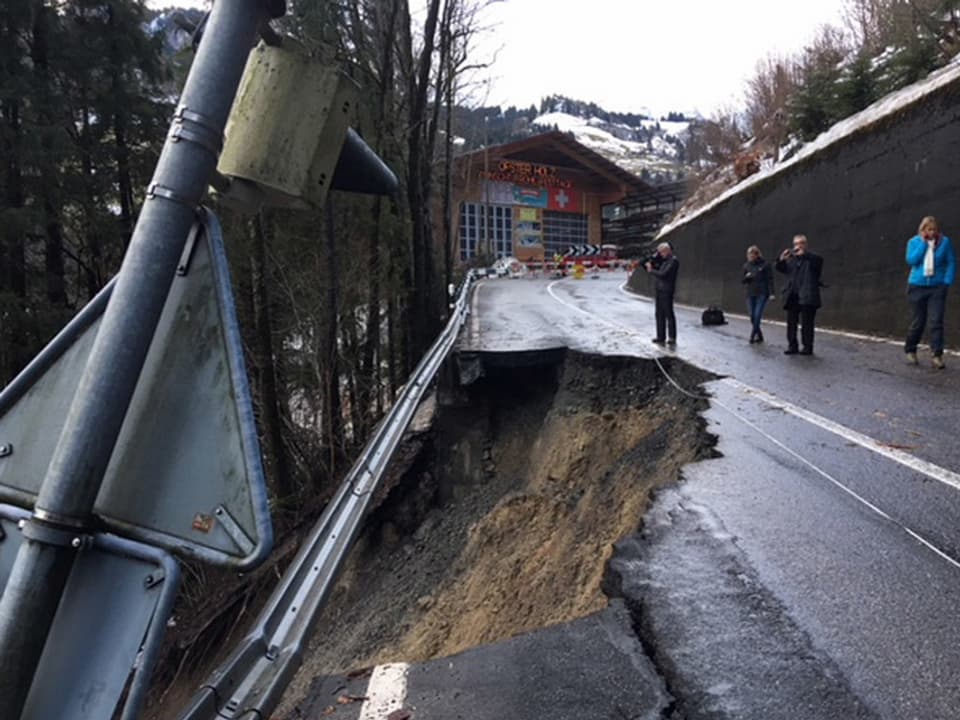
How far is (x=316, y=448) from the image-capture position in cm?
1414

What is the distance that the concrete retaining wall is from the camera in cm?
1045

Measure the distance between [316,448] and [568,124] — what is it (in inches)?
7690

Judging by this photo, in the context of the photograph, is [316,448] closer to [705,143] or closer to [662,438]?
[662,438]

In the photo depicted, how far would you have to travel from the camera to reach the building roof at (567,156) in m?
53.6

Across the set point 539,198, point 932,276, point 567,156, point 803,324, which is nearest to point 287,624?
point 932,276

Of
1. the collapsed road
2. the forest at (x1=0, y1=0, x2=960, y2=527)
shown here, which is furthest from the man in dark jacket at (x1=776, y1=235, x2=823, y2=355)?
the forest at (x1=0, y1=0, x2=960, y2=527)

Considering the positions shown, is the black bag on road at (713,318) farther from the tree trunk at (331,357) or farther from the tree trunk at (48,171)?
the tree trunk at (48,171)

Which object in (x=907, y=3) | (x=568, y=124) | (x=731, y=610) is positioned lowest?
(x=731, y=610)

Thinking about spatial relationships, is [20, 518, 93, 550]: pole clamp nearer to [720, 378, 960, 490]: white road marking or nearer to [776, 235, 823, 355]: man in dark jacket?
[720, 378, 960, 490]: white road marking

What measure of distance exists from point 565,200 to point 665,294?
48584mm

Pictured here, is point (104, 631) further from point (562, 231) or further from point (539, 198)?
point (562, 231)

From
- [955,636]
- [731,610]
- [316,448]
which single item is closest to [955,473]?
[955,636]

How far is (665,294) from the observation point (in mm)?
11688

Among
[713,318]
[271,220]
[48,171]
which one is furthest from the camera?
[713,318]
